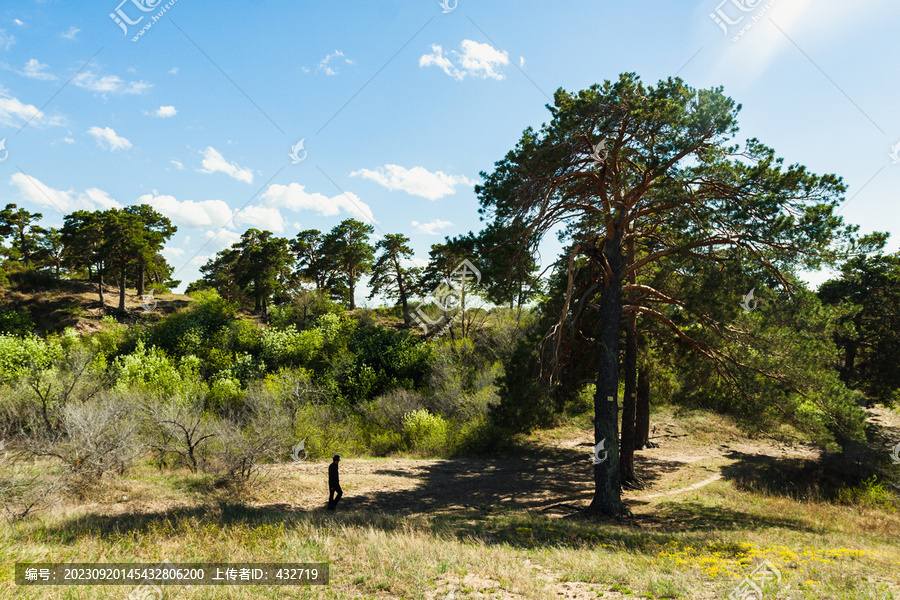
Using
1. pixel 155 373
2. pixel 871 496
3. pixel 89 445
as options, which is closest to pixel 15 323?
pixel 155 373

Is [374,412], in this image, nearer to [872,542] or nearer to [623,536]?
[623,536]

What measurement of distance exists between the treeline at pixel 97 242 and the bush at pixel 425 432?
3509 cm

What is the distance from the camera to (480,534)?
9.24 metres

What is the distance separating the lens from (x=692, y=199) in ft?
36.2

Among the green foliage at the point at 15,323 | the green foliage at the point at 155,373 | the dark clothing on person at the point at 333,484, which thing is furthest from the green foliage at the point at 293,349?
the dark clothing on person at the point at 333,484

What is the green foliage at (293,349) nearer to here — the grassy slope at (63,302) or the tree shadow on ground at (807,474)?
the grassy slope at (63,302)

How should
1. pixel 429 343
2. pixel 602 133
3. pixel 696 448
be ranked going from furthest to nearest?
pixel 429 343, pixel 696 448, pixel 602 133

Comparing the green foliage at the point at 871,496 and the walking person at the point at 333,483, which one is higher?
the walking person at the point at 333,483

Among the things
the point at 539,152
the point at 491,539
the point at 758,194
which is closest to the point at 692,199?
the point at 758,194

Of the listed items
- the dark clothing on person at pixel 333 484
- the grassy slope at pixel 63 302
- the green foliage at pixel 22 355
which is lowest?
the dark clothing on person at pixel 333 484

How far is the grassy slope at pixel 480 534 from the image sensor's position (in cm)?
596

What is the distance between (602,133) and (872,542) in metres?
11.4

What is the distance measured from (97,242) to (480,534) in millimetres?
50280

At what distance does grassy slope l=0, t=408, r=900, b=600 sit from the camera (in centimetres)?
596
